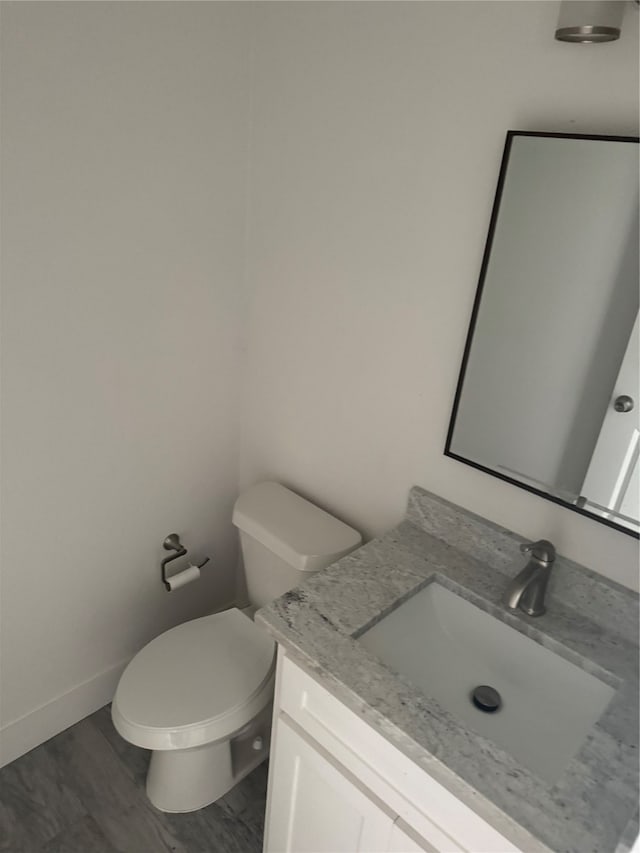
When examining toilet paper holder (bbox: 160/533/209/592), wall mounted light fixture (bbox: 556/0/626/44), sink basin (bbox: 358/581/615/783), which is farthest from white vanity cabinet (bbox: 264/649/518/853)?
wall mounted light fixture (bbox: 556/0/626/44)

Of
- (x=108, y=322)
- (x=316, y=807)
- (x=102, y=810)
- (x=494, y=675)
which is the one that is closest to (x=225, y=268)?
(x=108, y=322)

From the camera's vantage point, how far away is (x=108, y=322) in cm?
167

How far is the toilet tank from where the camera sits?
1.73 meters

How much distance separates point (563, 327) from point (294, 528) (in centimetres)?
89

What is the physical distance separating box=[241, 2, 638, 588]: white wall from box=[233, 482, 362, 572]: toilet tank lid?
0.08 meters

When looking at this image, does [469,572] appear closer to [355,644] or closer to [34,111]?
[355,644]

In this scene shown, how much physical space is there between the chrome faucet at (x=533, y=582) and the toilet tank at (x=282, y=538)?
50cm

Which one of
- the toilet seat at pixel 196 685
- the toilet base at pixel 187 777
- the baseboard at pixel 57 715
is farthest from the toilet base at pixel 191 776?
the baseboard at pixel 57 715

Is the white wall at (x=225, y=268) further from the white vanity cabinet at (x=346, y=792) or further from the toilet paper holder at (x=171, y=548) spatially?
the white vanity cabinet at (x=346, y=792)

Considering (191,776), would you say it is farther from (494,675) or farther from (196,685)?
(494,675)

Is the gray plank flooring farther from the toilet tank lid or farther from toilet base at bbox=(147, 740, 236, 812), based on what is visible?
the toilet tank lid

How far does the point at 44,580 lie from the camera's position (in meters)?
1.82

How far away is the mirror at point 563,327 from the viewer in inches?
47.3

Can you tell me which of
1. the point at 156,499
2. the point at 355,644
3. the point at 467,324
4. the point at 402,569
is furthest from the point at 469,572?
the point at 156,499
